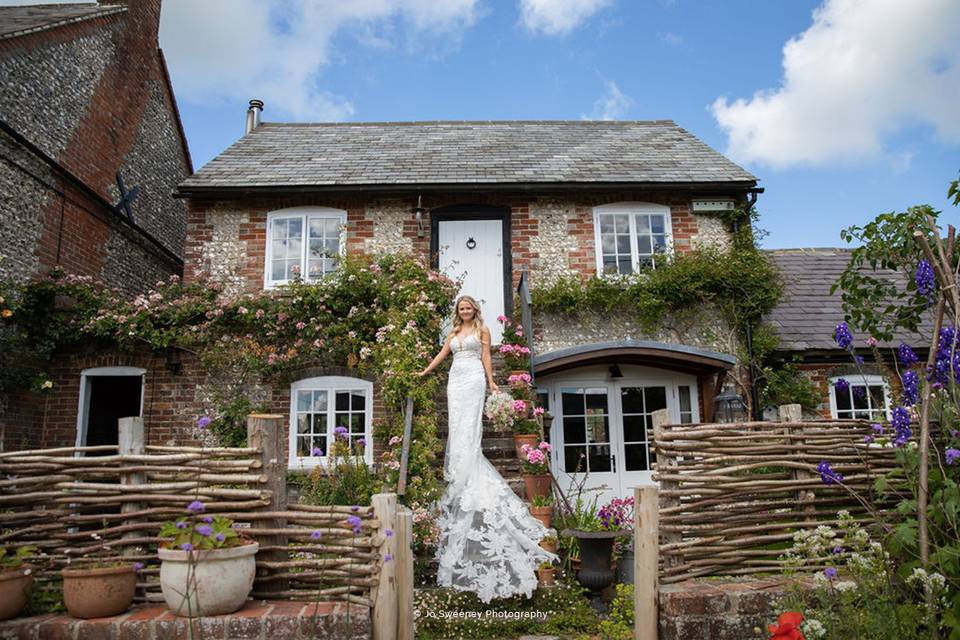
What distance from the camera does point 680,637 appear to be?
12.5ft

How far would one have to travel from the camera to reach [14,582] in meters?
3.73

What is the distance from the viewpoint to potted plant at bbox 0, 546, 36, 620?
12.1 ft

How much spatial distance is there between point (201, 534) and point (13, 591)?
131cm

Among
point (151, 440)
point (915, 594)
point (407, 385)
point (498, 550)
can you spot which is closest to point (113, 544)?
point (498, 550)

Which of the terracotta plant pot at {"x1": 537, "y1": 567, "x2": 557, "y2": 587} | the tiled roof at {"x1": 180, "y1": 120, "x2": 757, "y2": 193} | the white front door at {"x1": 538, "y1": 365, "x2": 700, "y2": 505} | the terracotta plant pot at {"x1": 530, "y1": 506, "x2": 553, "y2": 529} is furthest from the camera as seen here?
the tiled roof at {"x1": 180, "y1": 120, "x2": 757, "y2": 193}

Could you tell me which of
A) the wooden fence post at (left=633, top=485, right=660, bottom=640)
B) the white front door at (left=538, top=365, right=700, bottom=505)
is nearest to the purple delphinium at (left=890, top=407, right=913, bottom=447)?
the wooden fence post at (left=633, top=485, right=660, bottom=640)

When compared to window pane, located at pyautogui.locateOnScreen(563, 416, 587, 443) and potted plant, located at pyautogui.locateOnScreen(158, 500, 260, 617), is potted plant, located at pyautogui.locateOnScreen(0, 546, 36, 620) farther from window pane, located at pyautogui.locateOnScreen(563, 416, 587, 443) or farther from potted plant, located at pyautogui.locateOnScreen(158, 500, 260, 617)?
window pane, located at pyautogui.locateOnScreen(563, 416, 587, 443)

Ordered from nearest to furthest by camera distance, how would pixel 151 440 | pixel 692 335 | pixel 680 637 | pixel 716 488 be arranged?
1. pixel 680 637
2. pixel 716 488
3. pixel 151 440
4. pixel 692 335

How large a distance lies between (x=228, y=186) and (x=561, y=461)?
6.81 metres

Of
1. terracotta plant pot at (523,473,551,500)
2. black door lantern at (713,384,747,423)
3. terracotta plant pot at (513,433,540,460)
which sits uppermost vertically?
black door lantern at (713,384,747,423)

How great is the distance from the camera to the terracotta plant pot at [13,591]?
12.0 ft

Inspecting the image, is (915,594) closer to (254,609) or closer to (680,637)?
(680,637)

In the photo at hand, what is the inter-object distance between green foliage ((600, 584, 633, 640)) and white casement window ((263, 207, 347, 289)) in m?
6.72

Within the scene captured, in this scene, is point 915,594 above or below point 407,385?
below
